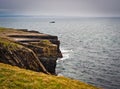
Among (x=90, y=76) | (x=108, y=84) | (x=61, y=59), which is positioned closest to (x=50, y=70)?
(x=90, y=76)

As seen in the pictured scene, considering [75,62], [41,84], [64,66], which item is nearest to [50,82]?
[41,84]

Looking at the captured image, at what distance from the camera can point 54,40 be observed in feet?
261

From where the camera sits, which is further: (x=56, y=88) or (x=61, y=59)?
(x=61, y=59)

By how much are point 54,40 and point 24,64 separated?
33.5m

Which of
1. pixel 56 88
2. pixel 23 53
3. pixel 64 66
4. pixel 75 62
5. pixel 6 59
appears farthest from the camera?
pixel 75 62

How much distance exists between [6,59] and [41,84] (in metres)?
23.0

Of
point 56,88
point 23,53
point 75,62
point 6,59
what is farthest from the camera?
point 75,62

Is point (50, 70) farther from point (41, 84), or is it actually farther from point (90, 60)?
point (41, 84)

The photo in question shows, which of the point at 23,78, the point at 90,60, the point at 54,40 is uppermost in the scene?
the point at 23,78

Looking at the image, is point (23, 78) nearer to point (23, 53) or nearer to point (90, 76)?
point (23, 53)

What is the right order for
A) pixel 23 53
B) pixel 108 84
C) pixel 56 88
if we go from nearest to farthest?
pixel 56 88 < pixel 23 53 < pixel 108 84

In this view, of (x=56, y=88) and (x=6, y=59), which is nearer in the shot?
(x=56, y=88)

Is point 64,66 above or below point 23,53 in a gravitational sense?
below

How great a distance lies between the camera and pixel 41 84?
22875 millimetres
